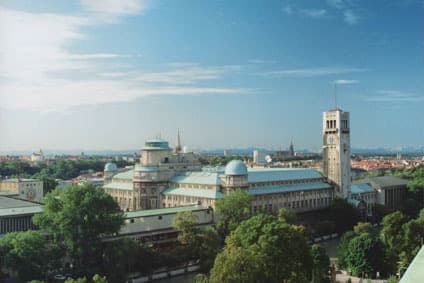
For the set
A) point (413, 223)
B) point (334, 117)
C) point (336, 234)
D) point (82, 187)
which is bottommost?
point (336, 234)

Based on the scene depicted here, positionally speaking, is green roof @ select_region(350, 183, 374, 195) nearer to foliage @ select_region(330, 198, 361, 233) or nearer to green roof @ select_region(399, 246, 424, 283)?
foliage @ select_region(330, 198, 361, 233)

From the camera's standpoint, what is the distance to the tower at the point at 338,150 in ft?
113

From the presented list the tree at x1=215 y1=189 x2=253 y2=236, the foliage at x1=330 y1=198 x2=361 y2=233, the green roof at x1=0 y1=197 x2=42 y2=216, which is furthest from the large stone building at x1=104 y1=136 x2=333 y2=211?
the green roof at x1=0 y1=197 x2=42 y2=216

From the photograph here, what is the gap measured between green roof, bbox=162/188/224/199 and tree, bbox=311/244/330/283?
11245 millimetres

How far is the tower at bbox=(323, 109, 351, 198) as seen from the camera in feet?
113

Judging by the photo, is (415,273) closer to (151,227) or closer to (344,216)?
(151,227)

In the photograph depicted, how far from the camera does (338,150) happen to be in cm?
3450

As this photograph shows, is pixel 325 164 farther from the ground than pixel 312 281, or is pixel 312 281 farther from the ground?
pixel 325 164

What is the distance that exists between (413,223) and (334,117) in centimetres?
1554

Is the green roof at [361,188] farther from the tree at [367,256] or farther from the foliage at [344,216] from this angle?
the tree at [367,256]

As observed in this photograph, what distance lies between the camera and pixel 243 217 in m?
24.8

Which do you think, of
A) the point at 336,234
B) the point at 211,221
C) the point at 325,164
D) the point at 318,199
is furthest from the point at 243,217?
the point at 325,164

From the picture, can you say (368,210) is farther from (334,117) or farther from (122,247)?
(122,247)

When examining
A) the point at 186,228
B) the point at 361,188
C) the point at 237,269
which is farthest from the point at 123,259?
Result: the point at 361,188
